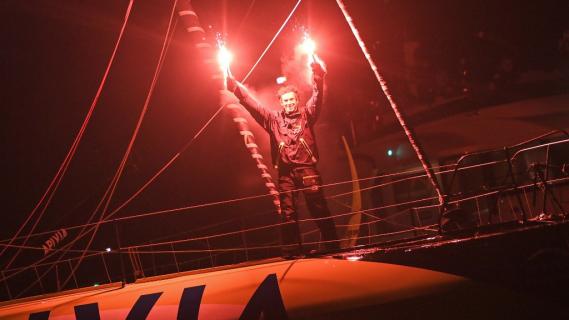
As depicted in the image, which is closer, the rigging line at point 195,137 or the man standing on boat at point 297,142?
the man standing on boat at point 297,142

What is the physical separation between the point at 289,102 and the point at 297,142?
1.49 ft

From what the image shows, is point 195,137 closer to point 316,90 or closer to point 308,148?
point 308,148

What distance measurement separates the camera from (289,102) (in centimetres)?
498

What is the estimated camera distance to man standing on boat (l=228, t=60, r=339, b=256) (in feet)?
A: 15.9

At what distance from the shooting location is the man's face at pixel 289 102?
16.3ft

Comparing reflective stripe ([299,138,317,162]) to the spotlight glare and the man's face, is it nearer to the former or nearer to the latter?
the man's face

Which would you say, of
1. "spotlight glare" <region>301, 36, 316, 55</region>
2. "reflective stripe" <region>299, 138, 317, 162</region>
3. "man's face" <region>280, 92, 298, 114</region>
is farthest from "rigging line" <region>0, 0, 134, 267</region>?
"reflective stripe" <region>299, 138, 317, 162</region>

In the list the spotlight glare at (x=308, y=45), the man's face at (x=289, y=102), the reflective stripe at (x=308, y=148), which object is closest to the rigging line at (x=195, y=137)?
the spotlight glare at (x=308, y=45)

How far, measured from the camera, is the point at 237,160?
6594mm

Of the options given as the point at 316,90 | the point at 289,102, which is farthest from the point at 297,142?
the point at 316,90

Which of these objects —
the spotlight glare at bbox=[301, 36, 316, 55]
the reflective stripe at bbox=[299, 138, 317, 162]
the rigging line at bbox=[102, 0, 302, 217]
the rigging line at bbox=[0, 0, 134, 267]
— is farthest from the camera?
the rigging line at bbox=[0, 0, 134, 267]

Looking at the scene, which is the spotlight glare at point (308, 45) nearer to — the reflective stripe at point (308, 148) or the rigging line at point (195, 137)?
the rigging line at point (195, 137)

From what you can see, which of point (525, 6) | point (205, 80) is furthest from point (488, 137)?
point (205, 80)

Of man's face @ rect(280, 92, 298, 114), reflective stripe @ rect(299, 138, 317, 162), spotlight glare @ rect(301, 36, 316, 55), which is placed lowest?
reflective stripe @ rect(299, 138, 317, 162)
